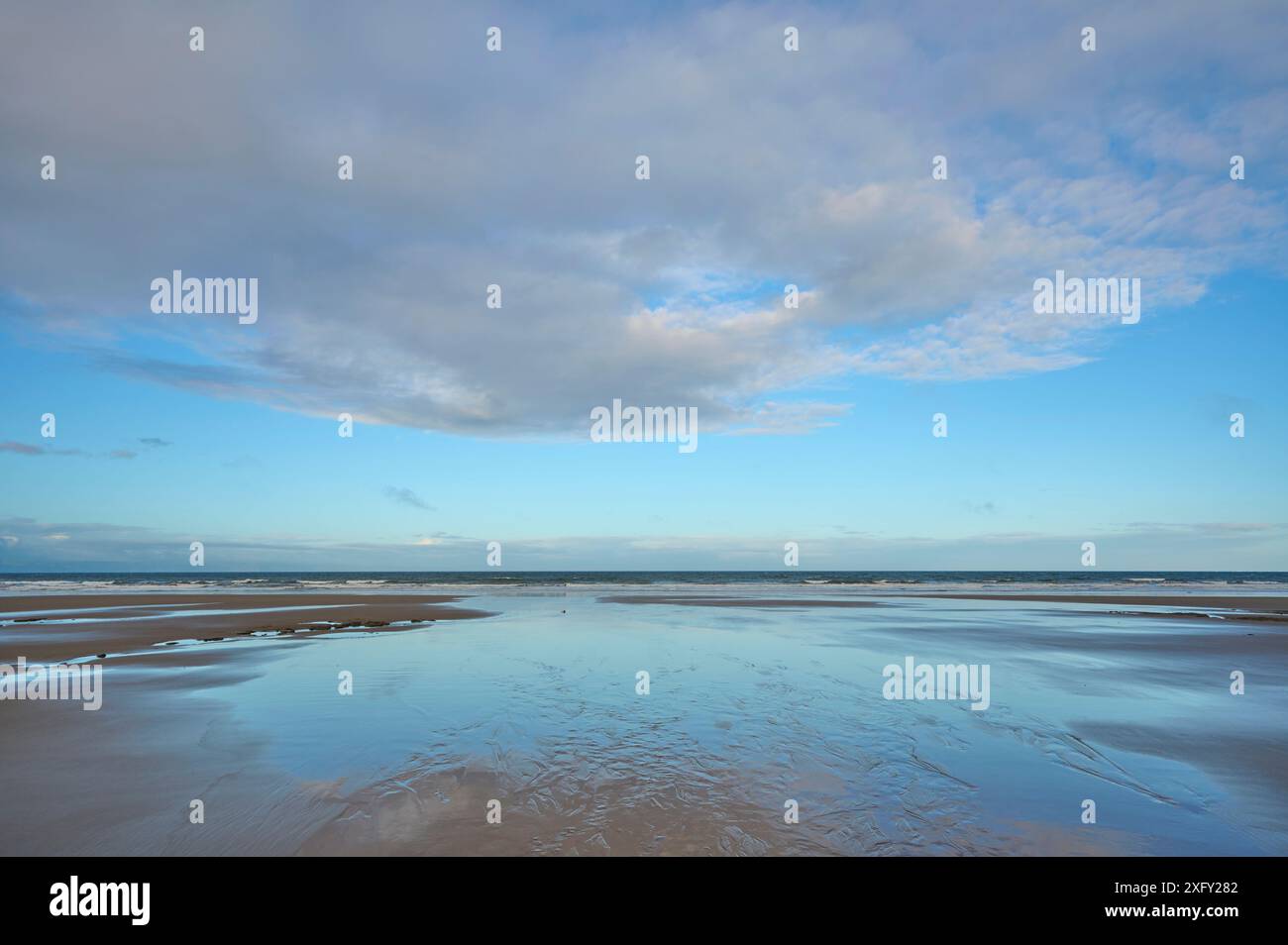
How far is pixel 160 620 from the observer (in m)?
29.2

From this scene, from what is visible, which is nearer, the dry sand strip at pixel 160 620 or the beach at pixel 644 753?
the beach at pixel 644 753

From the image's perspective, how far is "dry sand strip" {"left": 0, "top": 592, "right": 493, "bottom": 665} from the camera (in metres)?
20.9

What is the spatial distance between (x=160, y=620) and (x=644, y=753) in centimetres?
3029

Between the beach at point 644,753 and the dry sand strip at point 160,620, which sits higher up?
the beach at point 644,753

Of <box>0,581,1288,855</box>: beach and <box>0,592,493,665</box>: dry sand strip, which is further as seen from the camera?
<box>0,592,493,665</box>: dry sand strip

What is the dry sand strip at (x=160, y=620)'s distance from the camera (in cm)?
2086

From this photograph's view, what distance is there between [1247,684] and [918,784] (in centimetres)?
1241

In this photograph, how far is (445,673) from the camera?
15.5m

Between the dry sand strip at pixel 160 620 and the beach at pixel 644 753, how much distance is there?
0.92m

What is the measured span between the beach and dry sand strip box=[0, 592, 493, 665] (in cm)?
92

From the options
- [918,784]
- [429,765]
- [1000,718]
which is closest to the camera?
[918,784]
